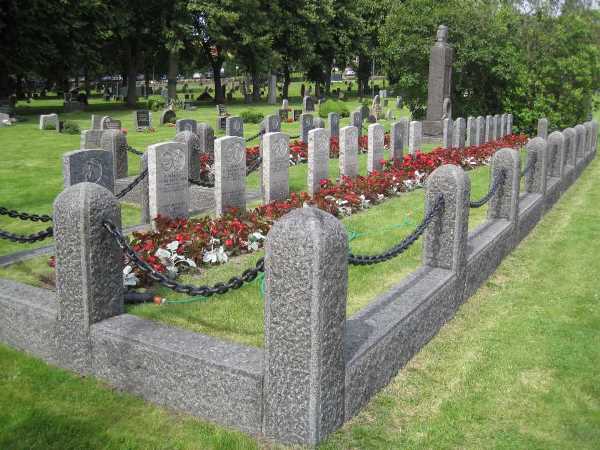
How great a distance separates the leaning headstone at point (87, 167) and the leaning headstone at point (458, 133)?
1289cm

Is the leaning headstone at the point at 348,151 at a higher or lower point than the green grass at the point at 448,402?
higher

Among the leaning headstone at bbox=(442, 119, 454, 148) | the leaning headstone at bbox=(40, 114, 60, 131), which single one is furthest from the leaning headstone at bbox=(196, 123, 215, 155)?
the leaning headstone at bbox=(40, 114, 60, 131)

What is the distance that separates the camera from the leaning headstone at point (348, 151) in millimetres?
12250

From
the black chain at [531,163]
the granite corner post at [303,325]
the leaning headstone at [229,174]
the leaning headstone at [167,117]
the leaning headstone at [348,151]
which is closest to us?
the granite corner post at [303,325]

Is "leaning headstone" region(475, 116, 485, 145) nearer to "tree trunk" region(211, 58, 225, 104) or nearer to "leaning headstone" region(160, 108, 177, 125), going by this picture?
"leaning headstone" region(160, 108, 177, 125)

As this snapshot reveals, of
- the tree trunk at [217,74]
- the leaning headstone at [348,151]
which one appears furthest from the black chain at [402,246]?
the tree trunk at [217,74]

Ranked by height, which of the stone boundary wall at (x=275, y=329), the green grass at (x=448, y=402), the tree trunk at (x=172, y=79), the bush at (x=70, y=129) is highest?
the tree trunk at (x=172, y=79)

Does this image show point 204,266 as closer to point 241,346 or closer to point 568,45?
point 241,346

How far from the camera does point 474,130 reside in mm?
20609

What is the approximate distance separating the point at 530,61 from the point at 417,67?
4.52m

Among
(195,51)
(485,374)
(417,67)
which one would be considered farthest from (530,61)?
(195,51)

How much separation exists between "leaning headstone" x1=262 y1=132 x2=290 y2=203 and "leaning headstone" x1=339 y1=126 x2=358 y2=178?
1.96 metres

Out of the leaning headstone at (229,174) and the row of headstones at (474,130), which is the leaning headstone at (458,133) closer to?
the row of headstones at (474,130)

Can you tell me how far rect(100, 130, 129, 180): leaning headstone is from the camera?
11680 millimetres
